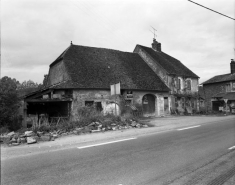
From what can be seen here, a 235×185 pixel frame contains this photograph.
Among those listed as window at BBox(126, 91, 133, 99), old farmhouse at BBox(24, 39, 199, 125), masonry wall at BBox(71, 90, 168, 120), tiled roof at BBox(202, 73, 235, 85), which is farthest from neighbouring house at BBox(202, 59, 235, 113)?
window at BBox(126, 91, 133, 99)

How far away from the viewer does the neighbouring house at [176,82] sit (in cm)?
2558

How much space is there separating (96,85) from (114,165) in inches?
581

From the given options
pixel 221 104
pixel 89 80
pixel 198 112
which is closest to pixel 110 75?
pixel 89 80

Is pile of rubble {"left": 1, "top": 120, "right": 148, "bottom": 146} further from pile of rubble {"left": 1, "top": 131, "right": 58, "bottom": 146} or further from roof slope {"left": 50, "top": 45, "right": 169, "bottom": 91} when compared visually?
roof slope {"left": 50, "top": 45, "right": 169, "bottom": 91}

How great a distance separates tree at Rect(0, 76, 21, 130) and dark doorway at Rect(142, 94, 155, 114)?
44.4ft

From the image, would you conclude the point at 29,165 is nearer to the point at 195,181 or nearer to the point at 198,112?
the point at 195,181

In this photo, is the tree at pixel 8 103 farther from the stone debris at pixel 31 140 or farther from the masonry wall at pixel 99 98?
the stone debris at pixel 31 140

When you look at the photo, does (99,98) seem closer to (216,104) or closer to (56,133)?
(56,133)

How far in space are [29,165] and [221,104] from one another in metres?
37.1

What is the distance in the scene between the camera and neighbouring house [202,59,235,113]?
32.8 meters

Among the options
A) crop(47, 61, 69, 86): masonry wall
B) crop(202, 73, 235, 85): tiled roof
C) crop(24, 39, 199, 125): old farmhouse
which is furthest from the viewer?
crop(202, 73, 235, 85): tiled roof

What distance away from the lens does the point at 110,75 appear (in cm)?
2159

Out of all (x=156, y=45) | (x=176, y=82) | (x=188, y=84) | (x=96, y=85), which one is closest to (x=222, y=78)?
(x=188, y=84)

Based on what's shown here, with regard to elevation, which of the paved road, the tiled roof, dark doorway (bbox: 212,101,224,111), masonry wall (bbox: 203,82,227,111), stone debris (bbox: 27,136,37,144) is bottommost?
the paved road
